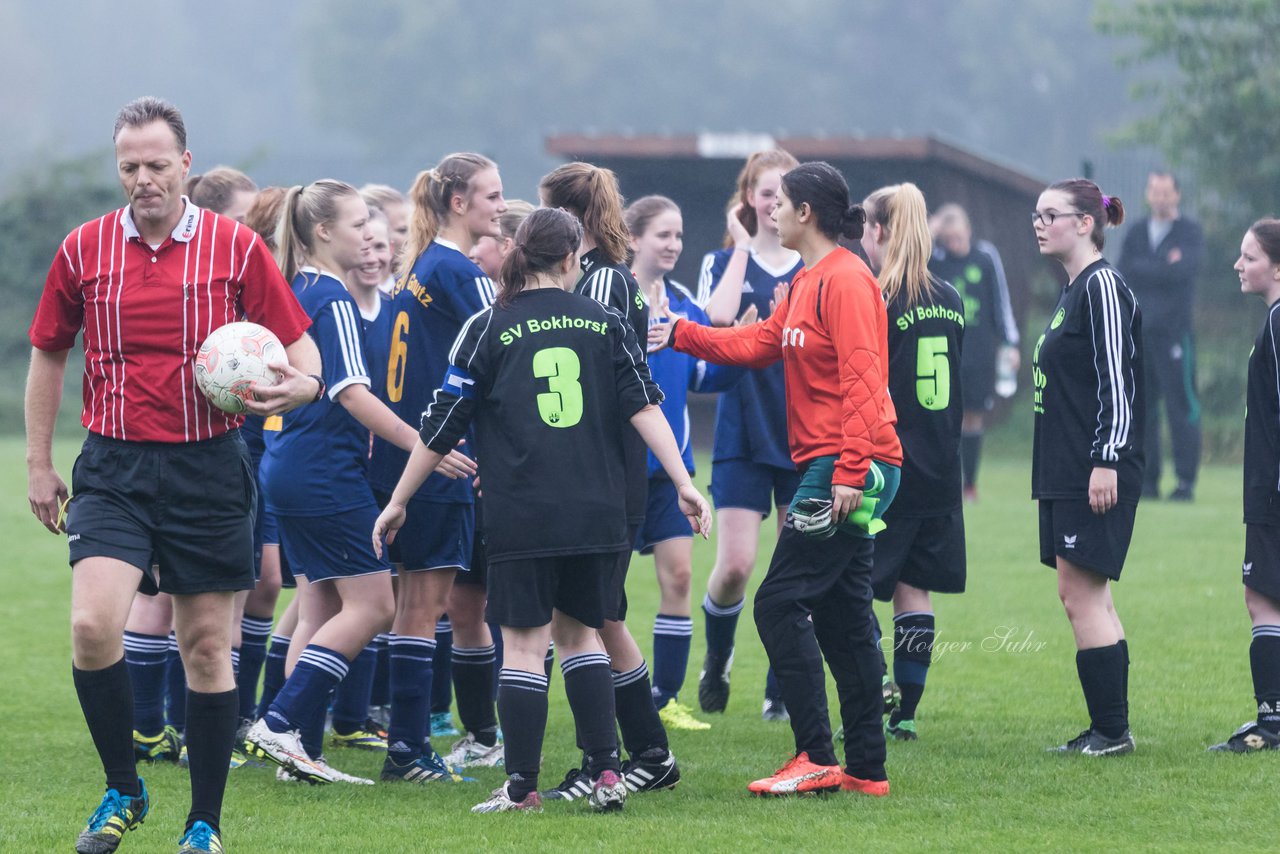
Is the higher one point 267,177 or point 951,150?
point 267,177

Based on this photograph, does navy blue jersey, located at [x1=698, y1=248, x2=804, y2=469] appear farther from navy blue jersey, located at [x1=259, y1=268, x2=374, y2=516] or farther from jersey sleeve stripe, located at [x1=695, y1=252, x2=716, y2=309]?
navy blue jersey, located at [x1=259, y1=268, x2=374, y2=516]

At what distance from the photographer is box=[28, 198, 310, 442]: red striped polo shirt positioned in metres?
4.63

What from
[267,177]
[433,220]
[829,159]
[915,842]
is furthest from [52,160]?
[267,177]

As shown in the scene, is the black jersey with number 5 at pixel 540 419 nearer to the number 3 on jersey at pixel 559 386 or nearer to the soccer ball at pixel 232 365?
the number 3 on jersey at pixel 559 386

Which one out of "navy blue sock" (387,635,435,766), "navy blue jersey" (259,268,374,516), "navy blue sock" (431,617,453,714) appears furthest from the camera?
"navy blue sock" (431,617,453,714)

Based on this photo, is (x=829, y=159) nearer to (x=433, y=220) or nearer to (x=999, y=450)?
(x=999, y=450)

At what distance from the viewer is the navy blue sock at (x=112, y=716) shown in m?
4.62

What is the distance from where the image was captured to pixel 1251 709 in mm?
6801

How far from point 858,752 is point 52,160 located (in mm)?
25218

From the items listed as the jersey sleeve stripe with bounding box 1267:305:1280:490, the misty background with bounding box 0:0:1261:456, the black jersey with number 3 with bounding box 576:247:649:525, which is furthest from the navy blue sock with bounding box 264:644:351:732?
the misty background with bounding box 0:0:1261:456

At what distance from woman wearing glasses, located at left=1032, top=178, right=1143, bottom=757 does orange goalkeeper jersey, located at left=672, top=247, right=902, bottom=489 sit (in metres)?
0.88

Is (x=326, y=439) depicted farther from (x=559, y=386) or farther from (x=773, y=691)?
(x=773, y=691)

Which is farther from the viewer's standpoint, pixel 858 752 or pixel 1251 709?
pixel 1251 709

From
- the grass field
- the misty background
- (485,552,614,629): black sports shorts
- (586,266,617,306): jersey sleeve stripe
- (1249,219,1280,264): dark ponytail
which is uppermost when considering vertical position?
the misty background
